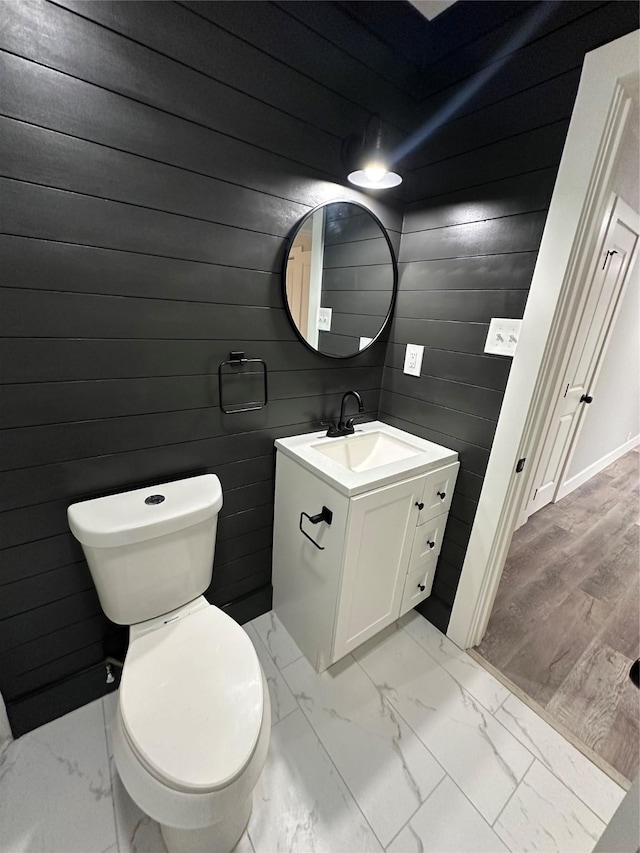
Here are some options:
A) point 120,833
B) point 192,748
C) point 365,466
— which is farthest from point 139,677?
point 365,466

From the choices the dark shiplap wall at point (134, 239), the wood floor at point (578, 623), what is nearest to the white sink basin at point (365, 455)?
the dark shiplap wall at point (134, 239)

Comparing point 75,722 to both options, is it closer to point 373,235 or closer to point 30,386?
point 30,386

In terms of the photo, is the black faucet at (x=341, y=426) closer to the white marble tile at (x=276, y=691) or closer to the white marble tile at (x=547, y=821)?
the white marble tile at (x=276, y=691)

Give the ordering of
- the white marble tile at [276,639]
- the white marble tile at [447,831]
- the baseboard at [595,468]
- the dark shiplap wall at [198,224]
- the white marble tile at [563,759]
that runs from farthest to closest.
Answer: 1. the baseboard at [595,468]
2. the white marble tile at [276,639]
3. the white marble tile at [563,759]
4. the white marble tile at [447,831]
5. the dark shiplap wall at [198,224]

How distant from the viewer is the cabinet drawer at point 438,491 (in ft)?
4.59

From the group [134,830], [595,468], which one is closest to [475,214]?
[134,830]

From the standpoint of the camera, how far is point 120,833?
3.22 ft

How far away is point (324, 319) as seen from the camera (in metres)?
1.47

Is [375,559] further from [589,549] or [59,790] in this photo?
[589,549]

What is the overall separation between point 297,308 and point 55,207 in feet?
2.50

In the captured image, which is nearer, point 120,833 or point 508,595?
point 120,833

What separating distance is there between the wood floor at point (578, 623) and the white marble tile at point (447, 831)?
1.78 ft

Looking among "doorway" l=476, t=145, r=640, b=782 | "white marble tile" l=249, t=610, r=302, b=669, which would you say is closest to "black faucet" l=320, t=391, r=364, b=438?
"doorway" l=476, t=145, r=640, b=782

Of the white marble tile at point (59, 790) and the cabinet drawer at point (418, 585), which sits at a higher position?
the cabinet drawer at point (418, 585)
